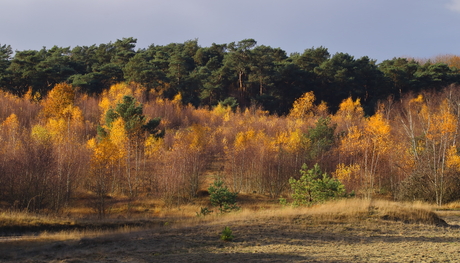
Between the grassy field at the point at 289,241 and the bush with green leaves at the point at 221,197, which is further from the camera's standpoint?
the bush with green leaves at the point at 221,197

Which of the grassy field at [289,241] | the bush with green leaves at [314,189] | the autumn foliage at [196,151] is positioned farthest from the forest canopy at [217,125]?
the grassy field at [289,241]

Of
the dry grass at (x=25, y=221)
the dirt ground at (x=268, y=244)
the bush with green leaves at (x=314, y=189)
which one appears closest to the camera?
the dirt ground at (x=268, y=244)

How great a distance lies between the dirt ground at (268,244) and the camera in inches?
428

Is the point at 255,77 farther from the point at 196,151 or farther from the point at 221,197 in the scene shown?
the point at 221,197

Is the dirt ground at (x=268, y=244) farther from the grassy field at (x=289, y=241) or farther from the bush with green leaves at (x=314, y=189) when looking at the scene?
the bush with green leaves at (x=314, y=189)

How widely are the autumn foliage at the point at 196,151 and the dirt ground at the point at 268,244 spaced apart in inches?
550

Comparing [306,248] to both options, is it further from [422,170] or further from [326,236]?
[422,170]

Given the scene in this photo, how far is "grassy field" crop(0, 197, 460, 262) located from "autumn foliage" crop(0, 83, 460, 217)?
1075cm

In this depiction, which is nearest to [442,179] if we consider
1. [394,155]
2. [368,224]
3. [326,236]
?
[394,155]

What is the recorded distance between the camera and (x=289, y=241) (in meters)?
13.1

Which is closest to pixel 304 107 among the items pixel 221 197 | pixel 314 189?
pixel 221 197

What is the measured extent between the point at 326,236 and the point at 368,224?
282cm

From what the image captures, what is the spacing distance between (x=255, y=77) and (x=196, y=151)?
113ft

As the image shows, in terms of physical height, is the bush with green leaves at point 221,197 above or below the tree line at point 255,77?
below
